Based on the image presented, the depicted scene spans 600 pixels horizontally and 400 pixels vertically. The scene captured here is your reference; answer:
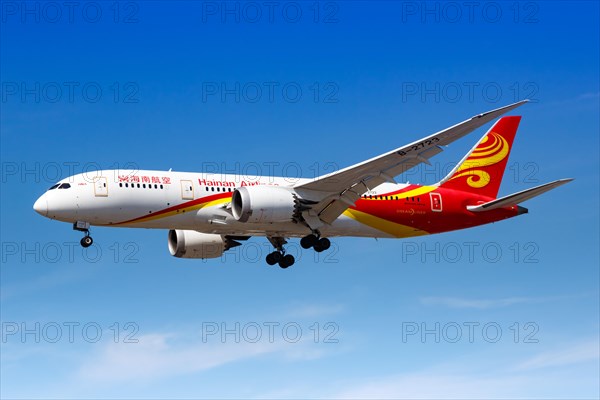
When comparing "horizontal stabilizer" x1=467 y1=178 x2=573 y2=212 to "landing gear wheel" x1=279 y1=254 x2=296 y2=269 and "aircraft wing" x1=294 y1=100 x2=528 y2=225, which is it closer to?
"aircraft wing" x1=294 y1=100 x2=528 y2=225

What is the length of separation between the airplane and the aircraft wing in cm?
4

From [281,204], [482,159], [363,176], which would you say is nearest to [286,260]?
[281,204]

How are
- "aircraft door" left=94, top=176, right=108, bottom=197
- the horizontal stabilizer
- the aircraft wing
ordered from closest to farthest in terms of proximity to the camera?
the aircraft wing
"aircraft door" left=94, top=176, right=108, bottom=197
the horizontal stabilizer

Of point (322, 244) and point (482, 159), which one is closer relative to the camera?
point (322, 244)

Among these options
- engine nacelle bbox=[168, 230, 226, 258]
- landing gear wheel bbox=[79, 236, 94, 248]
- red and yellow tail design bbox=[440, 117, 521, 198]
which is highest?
red and yellow tail design bbox=[440, 117, 521, 198]

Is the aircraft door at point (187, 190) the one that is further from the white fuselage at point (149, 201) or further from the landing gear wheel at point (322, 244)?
A: the landing gear wheel at point (322, 244)

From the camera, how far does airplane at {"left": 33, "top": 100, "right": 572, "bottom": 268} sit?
38.2 m

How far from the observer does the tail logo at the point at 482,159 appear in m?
45.8

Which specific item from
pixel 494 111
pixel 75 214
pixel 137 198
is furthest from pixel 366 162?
pixel 75 214

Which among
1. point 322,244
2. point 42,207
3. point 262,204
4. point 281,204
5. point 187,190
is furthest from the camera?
point 322,244

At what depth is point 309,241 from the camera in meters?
41.8

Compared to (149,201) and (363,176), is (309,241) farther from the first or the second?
(149,201)

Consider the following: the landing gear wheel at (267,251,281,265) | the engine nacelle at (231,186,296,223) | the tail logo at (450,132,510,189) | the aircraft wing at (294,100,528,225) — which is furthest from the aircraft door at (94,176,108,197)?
the tail logo at (450,132,510,189)

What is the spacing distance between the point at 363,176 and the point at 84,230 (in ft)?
36.8
